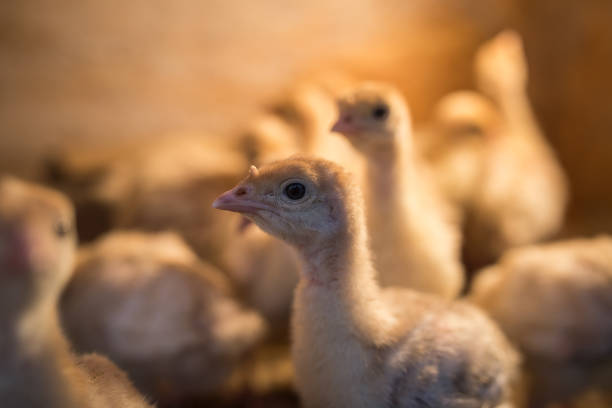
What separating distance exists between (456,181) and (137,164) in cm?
160

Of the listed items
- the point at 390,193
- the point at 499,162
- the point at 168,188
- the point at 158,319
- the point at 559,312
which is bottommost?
the point at 559,312

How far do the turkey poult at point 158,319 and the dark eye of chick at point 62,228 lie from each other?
791 mm

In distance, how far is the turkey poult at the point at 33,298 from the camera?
1085 millimetres

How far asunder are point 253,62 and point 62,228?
2.20m

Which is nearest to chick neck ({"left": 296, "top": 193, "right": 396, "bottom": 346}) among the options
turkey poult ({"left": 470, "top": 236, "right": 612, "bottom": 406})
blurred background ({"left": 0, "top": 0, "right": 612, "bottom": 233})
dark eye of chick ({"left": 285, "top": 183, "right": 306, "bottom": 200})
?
dark eye of chick ({"left": 285, "top": 183, "right": 306, "bottom": 200})

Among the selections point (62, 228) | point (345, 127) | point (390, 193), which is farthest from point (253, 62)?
point (62, 228)

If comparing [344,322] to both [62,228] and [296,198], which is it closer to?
[296,198]

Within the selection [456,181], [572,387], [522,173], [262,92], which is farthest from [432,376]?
[262,92]

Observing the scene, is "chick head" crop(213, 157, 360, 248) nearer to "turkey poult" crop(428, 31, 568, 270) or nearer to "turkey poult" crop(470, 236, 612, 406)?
"turkey poult" crop(470, 236, 612, 406)

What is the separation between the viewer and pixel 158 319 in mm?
1913

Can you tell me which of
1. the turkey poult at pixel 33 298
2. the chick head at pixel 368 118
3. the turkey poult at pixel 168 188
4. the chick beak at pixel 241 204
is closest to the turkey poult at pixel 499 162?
the chick head at pixel 368 118

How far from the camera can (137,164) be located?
2.89 meters

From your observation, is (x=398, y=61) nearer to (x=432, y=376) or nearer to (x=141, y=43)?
(x=141, y=43)

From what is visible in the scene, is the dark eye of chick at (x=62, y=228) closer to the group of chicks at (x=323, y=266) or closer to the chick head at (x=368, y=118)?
the group of chicks at (x=323, y=266)
